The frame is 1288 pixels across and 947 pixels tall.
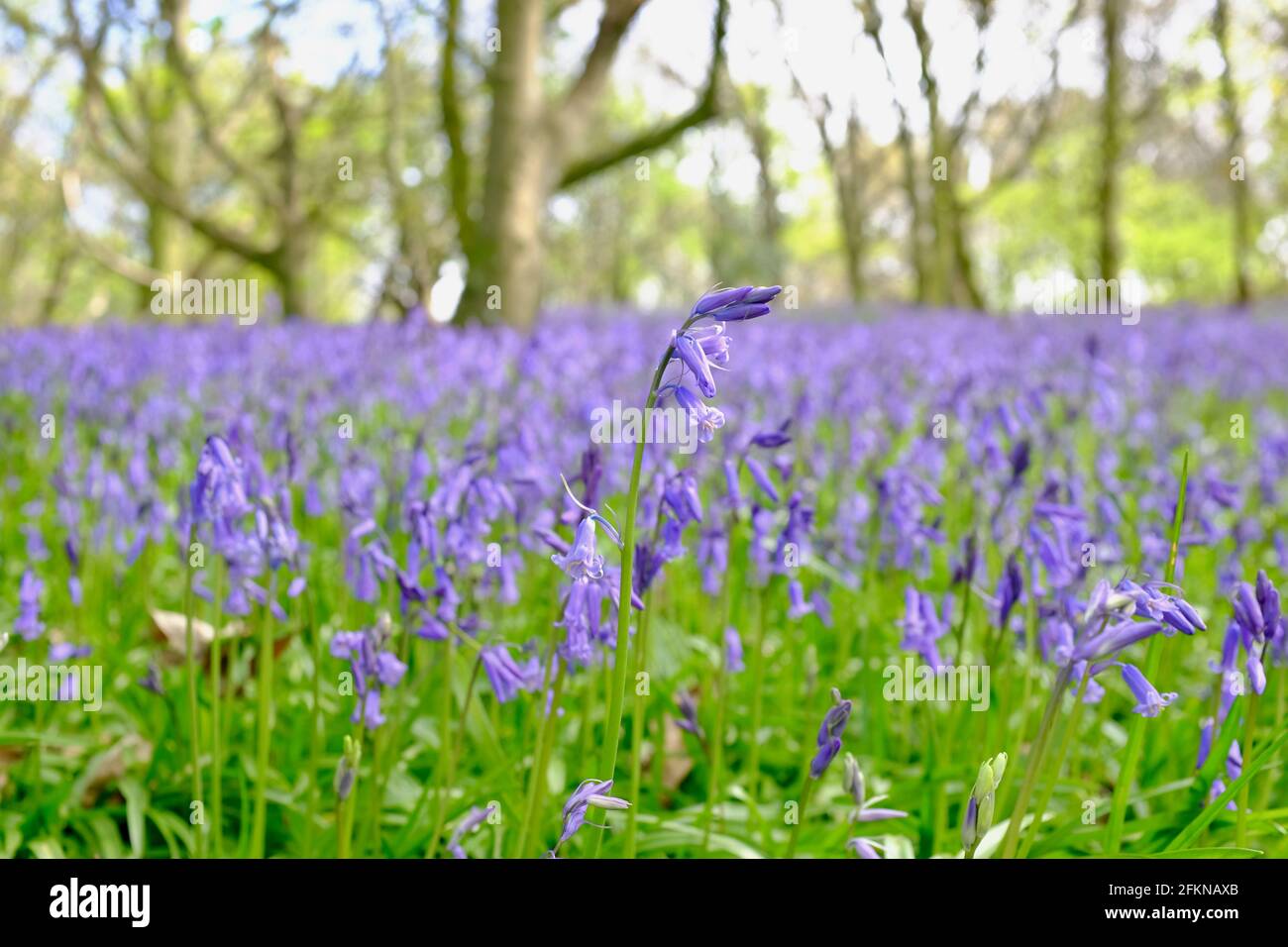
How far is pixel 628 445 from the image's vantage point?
161 inches

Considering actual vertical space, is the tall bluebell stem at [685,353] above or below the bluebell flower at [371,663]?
above

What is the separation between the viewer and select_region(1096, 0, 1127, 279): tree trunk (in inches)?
652

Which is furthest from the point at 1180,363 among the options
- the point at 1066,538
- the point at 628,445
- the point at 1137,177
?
the point at 1137,177

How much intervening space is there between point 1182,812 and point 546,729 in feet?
4.11

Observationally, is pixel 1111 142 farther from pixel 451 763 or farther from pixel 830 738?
pixel 830 738

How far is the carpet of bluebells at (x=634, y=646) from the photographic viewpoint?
1.76 meters

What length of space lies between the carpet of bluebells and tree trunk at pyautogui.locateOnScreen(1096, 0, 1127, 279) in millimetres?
13432

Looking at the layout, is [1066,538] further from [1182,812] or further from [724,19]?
[724,19]

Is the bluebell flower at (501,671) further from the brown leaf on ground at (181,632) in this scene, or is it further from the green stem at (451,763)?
the brown leaf on ground at (181,632)

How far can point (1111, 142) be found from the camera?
16547 mm

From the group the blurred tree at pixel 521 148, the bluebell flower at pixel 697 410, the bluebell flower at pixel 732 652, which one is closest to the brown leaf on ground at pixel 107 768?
the bluebell flower at pixel 732 652

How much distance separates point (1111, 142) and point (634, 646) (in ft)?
55.0

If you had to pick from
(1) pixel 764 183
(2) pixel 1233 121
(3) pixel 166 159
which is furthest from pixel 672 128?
(1) pixel 764 183

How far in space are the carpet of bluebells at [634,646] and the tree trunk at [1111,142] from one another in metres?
13.4
